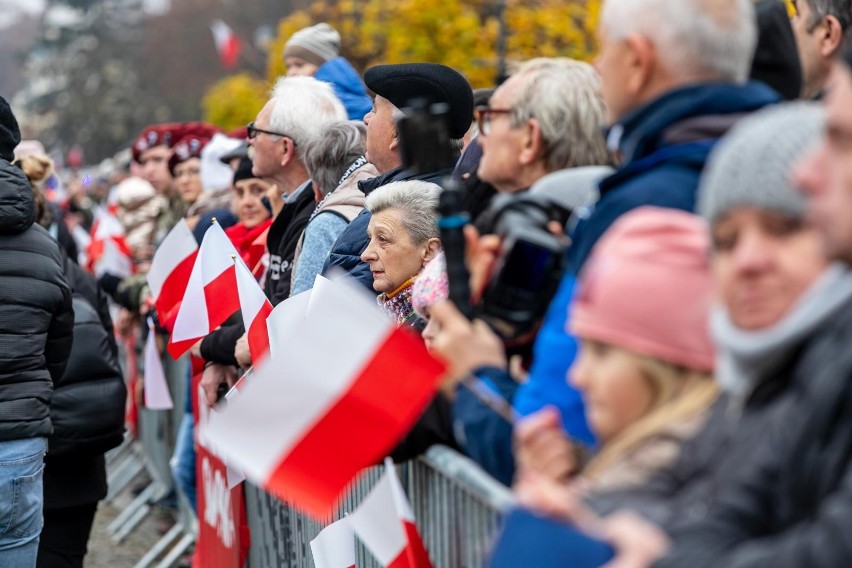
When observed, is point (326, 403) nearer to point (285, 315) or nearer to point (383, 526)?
point (383, 526)

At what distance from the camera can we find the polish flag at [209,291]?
6.01m

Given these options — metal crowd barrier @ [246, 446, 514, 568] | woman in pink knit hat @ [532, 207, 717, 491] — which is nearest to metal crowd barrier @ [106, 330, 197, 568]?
metal crowd barrier @ [246, 446, 514, 568]

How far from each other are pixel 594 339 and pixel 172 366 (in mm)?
7657

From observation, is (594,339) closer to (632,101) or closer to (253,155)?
(632,101)

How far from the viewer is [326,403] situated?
278cm

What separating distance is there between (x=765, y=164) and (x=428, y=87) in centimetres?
349

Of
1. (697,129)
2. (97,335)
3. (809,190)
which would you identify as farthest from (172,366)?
(809,190)

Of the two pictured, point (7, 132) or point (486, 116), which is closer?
point (486, 116)

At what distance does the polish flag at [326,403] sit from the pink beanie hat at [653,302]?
53 cm

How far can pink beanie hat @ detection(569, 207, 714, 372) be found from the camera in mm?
2377

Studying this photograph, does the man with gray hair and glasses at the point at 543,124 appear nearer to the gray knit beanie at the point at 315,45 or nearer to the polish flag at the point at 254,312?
the polish flag at the point at 254,312

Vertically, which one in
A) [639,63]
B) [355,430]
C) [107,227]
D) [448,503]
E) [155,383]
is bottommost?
[107,227]

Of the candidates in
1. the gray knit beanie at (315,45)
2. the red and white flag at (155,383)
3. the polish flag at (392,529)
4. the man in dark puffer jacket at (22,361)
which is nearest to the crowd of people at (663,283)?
the polish flag at (392,529)

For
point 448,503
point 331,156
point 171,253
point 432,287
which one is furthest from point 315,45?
point 448,503
